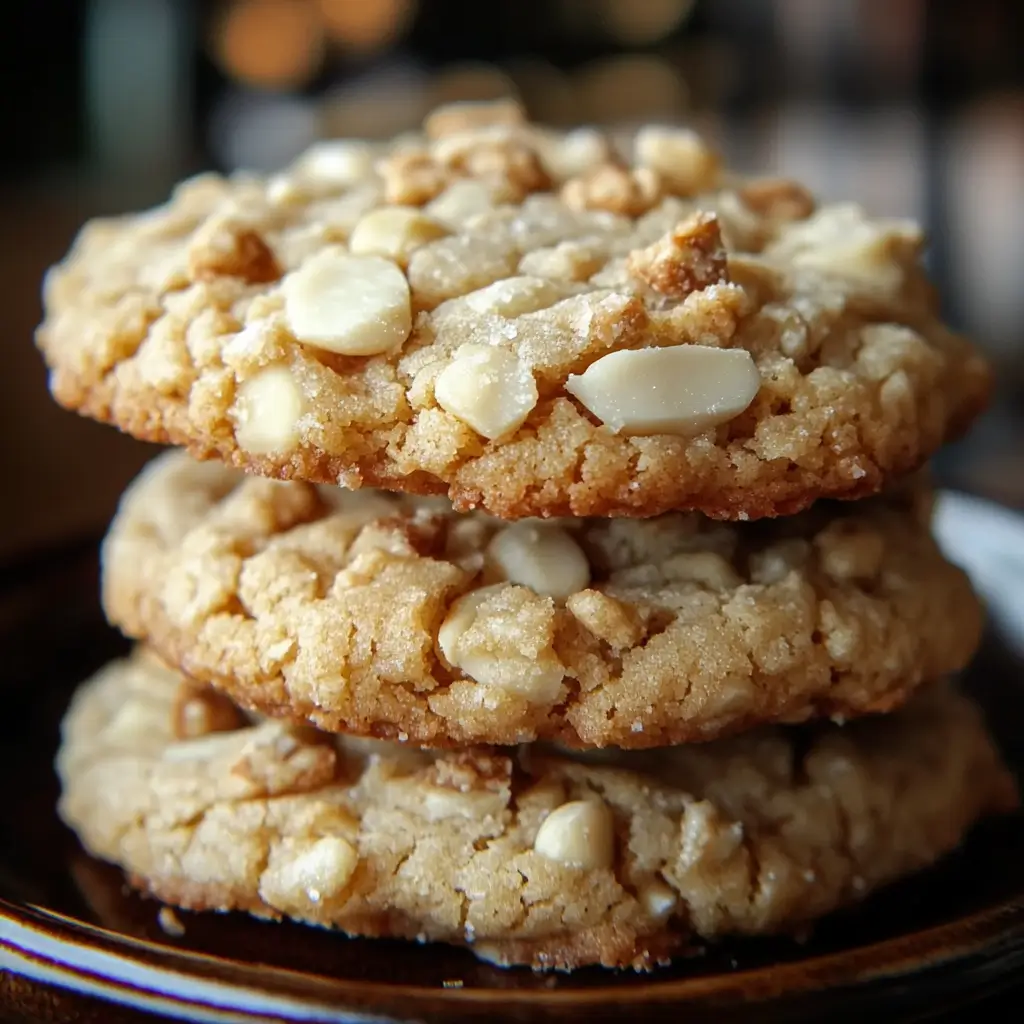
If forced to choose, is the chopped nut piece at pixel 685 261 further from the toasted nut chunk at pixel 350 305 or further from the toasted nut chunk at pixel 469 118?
the toasted nut chunk at pixel 469 118

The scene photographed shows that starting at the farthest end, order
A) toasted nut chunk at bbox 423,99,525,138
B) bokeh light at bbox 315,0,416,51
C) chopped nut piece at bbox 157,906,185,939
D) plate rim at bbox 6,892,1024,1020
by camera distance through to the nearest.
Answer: bokeh light at bbox 315,0,416,51 < toasted nut chunk at bbox 423,99,525,138 < chopped nut piece at bbox 157,906,185,939 < plate rim at bbox 6,892,1024,1020

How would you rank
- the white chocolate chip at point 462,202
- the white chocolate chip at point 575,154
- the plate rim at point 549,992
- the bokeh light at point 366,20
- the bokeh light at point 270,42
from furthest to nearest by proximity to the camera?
the bokeh light at point 366,20
the bokeh light at point 270,42
the white chocolate chip at point 575,154
the white chocolate chip at point 462,202
the plate rim at point 549,992

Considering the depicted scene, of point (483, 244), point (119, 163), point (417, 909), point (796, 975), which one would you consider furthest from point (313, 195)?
point (119, 163)

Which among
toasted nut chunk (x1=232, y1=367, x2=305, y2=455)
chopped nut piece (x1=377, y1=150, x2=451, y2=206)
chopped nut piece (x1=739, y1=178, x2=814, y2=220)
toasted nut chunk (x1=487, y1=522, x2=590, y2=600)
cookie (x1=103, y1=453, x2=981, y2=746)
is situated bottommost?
cookie (x1=103, y1=453, x2=981, y2=746)

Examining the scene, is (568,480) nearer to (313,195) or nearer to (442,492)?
(442,492)

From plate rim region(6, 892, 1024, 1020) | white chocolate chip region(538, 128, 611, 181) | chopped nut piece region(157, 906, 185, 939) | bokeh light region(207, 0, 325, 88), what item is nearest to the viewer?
plate rim region(6, 892, 1024, 1020)

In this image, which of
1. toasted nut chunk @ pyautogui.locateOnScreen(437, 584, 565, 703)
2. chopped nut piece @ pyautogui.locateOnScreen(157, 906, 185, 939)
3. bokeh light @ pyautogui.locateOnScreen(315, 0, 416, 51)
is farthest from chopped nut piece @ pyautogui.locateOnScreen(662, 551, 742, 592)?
bokeh light @ pyautogui.locateOnScreen(315, 0, 416, 51)

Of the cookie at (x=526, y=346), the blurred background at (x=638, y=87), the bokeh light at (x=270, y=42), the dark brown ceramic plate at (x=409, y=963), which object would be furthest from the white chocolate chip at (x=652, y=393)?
the bokeh light at (x=270, y=42)

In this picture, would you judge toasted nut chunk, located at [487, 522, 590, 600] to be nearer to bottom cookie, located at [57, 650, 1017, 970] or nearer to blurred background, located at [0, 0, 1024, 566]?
bottom cookie, located at [57, 650, 1017, 970]
